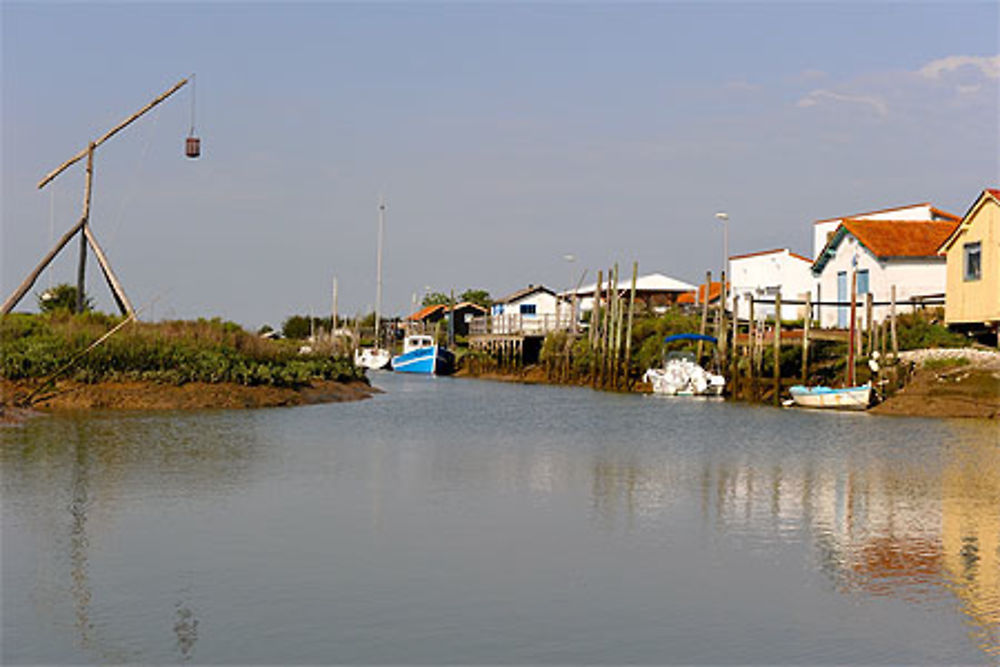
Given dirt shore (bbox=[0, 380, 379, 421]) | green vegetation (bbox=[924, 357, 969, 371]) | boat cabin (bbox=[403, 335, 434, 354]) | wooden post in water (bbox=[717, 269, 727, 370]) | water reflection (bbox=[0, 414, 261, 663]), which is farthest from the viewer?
boat cabin (bbox=[403, 335, 434, 354])

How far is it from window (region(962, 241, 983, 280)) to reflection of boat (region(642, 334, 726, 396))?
11489 millimetres

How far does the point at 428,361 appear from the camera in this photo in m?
88.8

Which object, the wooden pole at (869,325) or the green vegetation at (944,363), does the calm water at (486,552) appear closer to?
the green vegetation at (944,363)

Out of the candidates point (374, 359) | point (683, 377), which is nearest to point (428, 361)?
point (374, 359)

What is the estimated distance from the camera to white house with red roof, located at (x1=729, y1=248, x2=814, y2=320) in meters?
68.6

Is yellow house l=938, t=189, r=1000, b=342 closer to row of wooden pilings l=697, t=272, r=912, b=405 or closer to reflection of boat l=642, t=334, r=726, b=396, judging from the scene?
row of wooden pilings l=697, t=272, r=912, b=405

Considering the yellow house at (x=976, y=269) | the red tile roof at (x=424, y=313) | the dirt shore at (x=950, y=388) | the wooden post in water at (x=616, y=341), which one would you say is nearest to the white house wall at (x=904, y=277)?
the yellow house at (x=976, y=269)

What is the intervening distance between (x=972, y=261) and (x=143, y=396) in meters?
28.6

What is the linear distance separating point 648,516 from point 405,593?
5889mm

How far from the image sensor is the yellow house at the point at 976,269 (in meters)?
40.1

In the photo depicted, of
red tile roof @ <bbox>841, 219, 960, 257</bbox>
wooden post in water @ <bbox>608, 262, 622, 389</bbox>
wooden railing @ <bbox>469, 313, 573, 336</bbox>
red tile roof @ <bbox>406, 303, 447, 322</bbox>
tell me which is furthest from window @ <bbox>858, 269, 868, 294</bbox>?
red tile roof @ <bbox>406, 303, 447, 322</bbox>

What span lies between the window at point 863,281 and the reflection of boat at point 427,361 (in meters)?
39.2

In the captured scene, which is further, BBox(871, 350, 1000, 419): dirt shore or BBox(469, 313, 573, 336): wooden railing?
BBox(469, 313, 573, 336): wooden railing

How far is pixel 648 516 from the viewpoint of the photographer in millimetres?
16672
